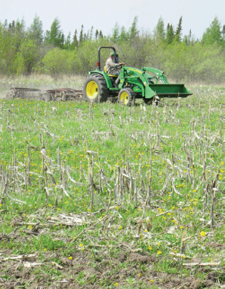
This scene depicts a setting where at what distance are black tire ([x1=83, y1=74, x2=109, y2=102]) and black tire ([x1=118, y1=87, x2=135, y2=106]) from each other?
3.64ft

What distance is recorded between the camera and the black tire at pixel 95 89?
13234 millimetres

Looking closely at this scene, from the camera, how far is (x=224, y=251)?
10.8 feet

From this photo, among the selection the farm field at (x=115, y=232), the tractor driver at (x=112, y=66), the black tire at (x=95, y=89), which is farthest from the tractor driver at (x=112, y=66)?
the farm field at (x=115, y=232)

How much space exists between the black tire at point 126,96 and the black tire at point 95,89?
43.7 inches

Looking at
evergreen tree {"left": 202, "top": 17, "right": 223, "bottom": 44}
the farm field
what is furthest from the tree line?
the farm field

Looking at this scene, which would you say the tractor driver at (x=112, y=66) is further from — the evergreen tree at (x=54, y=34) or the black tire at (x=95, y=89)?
the evergreen tree at (x=54, y=34)

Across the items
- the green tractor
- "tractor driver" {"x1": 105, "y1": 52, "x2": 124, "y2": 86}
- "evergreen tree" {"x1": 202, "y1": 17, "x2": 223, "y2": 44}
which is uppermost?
"evergreen tree" {"x1": 202, "y1": 17, "x2": 223, "y2": 44}

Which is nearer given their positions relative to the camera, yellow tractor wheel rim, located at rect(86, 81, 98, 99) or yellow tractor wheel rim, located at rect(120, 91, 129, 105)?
yellow tractor wheel rim, located at rect(120, 91, 129, 105)

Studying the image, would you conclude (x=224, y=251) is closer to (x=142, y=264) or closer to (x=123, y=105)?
(x=142, y=264)

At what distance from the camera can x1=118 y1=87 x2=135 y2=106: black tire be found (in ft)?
38.4

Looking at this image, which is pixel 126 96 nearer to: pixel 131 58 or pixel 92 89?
pixel 92 89

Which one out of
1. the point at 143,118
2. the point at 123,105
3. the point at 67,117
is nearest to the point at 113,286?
the point at 143,118

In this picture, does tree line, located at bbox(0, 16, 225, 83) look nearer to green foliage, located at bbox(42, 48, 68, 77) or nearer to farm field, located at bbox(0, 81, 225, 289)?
green foliage, located at bbox(42, 48, 68, 77)

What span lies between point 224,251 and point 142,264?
2.64 ft
